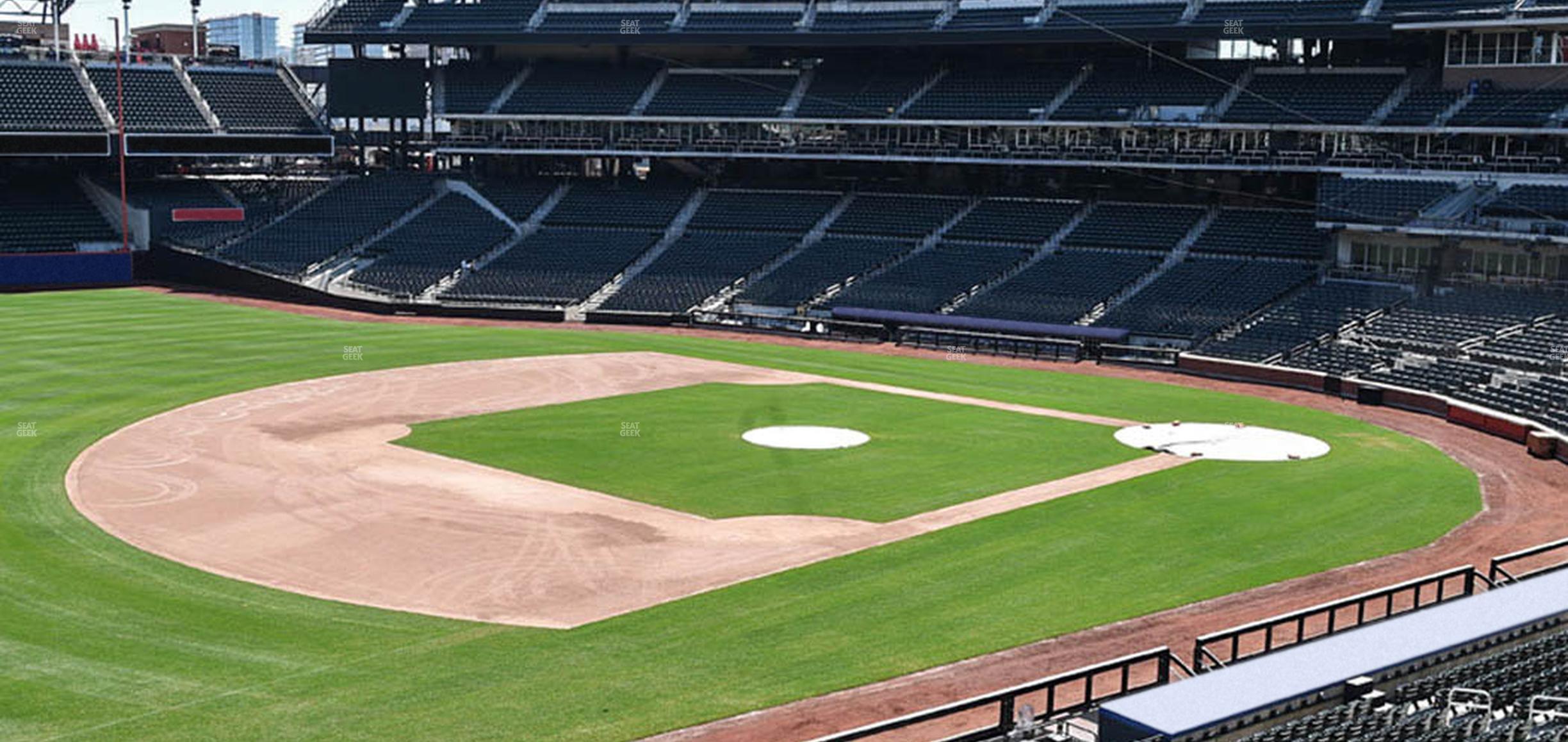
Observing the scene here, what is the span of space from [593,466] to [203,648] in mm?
13097

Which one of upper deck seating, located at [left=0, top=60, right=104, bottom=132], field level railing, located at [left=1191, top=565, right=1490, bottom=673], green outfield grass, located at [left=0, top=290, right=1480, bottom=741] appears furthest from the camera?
upper deck seating, located at [left=0, top=60, right=104, bottom=132]

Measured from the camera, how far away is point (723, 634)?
22.5 metres

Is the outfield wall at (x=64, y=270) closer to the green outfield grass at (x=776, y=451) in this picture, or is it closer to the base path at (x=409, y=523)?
the base path at (x=409, y=523)

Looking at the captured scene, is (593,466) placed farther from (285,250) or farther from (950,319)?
(285,250)

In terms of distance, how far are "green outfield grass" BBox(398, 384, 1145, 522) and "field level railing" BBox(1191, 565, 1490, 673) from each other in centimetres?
872

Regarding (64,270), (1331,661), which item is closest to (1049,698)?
(1331,661)

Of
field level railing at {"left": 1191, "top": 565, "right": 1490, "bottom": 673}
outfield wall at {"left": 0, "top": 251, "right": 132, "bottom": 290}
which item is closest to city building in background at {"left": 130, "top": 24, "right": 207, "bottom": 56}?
outfield wall at {"left": 0, "top": 251, "right": 132, "bottom": 290}

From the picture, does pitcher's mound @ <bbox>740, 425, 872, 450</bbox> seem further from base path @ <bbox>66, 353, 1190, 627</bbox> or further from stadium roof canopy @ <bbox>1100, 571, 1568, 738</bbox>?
stadium roof canopy @ <bbox>1100, 571, 1568, 738</bbox>

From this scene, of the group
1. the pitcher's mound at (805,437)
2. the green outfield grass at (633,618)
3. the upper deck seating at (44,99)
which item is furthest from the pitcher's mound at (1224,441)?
the upper deck seating at (44,99)

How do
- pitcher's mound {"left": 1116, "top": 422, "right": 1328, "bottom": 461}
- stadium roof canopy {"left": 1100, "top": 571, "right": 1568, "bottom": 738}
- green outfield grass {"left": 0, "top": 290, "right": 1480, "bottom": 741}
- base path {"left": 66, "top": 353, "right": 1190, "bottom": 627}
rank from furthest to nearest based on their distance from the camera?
1. pitcher's mound {"left": 1116, "top": 422, "right": 1328, "bottom": 461}
2. base path {"left": 66, "top": 353, "right": 1190, "bottom": 627}
3. green outfield grass {"left": 0, "top": 290, "right": 1480, "bottom": 741}
4. stadium roof canopy {"left": 1100, "top": 571, "right": 1568, "bottom": 738}

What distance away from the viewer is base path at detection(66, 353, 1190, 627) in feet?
80.7

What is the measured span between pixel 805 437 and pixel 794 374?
1220 centimetres

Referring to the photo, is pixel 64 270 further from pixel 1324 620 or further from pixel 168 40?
pixel 1324 620

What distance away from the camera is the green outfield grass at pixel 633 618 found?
19219mm
